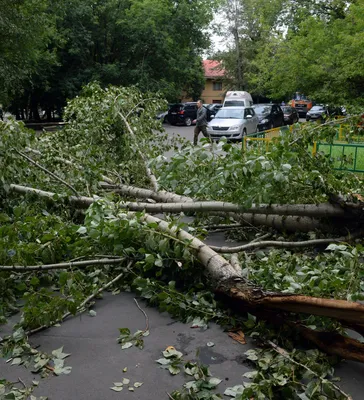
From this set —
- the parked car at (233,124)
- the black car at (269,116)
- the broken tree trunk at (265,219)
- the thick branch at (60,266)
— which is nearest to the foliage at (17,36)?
the parked car at (233,124)

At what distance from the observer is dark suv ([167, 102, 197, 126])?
1268 inches

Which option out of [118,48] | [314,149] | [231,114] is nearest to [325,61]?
[231,114]

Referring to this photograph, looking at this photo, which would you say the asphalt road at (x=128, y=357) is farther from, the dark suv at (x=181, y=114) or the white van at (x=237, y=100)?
the dark suv at (x=181, y=114)

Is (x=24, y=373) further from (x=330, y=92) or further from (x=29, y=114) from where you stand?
(x=29, y=114)

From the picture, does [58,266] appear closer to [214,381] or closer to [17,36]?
[214,381]

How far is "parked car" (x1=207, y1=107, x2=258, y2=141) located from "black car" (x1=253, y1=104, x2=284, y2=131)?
1.76 m

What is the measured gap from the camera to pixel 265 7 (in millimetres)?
24922

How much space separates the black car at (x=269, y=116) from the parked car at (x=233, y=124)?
1.76 meters

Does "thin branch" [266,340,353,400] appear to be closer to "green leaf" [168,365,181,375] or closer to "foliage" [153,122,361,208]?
"green leaf" [168,365,181,375]

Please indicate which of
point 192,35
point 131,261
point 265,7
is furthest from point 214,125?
point 131,261

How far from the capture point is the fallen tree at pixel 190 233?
11.9ft

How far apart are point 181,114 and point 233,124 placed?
1213 centimetres

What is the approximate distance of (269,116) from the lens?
2550cm

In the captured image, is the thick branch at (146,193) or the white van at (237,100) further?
the white van at (237,100)
